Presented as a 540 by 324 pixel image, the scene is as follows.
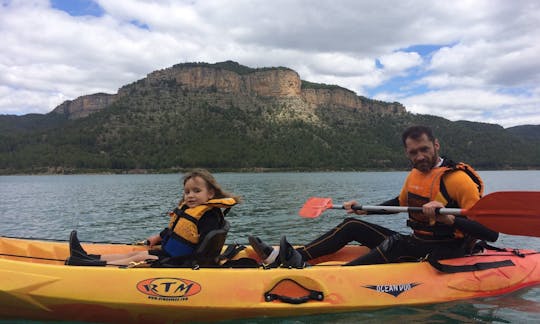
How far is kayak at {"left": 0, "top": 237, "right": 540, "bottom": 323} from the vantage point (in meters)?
4.49

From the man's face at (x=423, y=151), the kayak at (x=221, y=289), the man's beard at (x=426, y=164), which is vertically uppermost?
the man's face at (x=423, y=151)

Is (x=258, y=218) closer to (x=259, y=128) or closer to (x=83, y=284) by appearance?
(x=83, y=284)

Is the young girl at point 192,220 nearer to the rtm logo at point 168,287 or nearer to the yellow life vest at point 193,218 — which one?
the yellow life vest at point 193,218

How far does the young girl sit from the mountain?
8170cm

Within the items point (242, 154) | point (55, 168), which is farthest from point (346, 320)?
point (55, 168)

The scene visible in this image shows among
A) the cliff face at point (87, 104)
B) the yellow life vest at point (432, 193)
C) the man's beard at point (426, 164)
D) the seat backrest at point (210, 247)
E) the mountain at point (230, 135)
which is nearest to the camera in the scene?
the seat backrest at point (210, 247)

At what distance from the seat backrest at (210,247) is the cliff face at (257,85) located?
126434 mm

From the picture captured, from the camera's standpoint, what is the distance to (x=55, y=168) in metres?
90.9

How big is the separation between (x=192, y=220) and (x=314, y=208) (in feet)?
8.19

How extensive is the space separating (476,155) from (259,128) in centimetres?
5520

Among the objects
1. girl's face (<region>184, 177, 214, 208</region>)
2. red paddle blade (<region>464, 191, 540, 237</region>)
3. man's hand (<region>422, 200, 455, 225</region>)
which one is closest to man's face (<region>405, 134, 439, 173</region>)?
man's hand (<region>422, 200, 455, 225</region>)

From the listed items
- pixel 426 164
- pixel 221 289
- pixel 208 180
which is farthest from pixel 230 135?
pixel 221 289

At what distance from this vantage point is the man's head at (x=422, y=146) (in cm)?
499

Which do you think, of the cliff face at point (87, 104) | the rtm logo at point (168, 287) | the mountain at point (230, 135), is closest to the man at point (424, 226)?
the rtm logo at point (168, 287)
